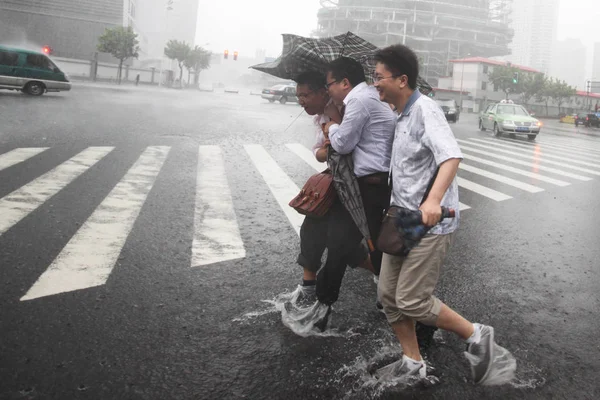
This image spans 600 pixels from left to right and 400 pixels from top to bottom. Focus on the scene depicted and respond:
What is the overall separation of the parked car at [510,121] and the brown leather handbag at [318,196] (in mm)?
18387

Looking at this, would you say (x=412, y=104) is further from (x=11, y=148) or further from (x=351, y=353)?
(x=11, y=148)

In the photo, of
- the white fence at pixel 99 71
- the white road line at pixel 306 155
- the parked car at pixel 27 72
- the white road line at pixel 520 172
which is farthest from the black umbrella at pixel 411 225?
the white fence at pixel 99 71

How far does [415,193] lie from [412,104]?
46 centimetres

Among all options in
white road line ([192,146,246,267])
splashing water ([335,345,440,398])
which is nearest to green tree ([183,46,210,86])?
white road line ([192,146,246,267])

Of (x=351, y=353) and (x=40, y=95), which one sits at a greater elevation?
(x=40, y=95)

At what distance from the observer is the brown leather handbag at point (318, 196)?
2.99 m

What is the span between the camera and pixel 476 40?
105 metres

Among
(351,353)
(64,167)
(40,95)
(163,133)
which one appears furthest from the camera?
(40,95)

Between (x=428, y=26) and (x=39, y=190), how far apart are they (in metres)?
105

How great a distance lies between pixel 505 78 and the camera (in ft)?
219

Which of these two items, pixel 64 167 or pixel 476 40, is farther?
pixel 476 40

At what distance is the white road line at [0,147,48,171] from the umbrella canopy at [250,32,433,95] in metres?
5.97

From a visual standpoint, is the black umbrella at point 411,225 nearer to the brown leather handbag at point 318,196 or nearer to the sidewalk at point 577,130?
the brown leather handbag at point 318,196

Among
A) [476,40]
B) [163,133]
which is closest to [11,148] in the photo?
[163,133]
